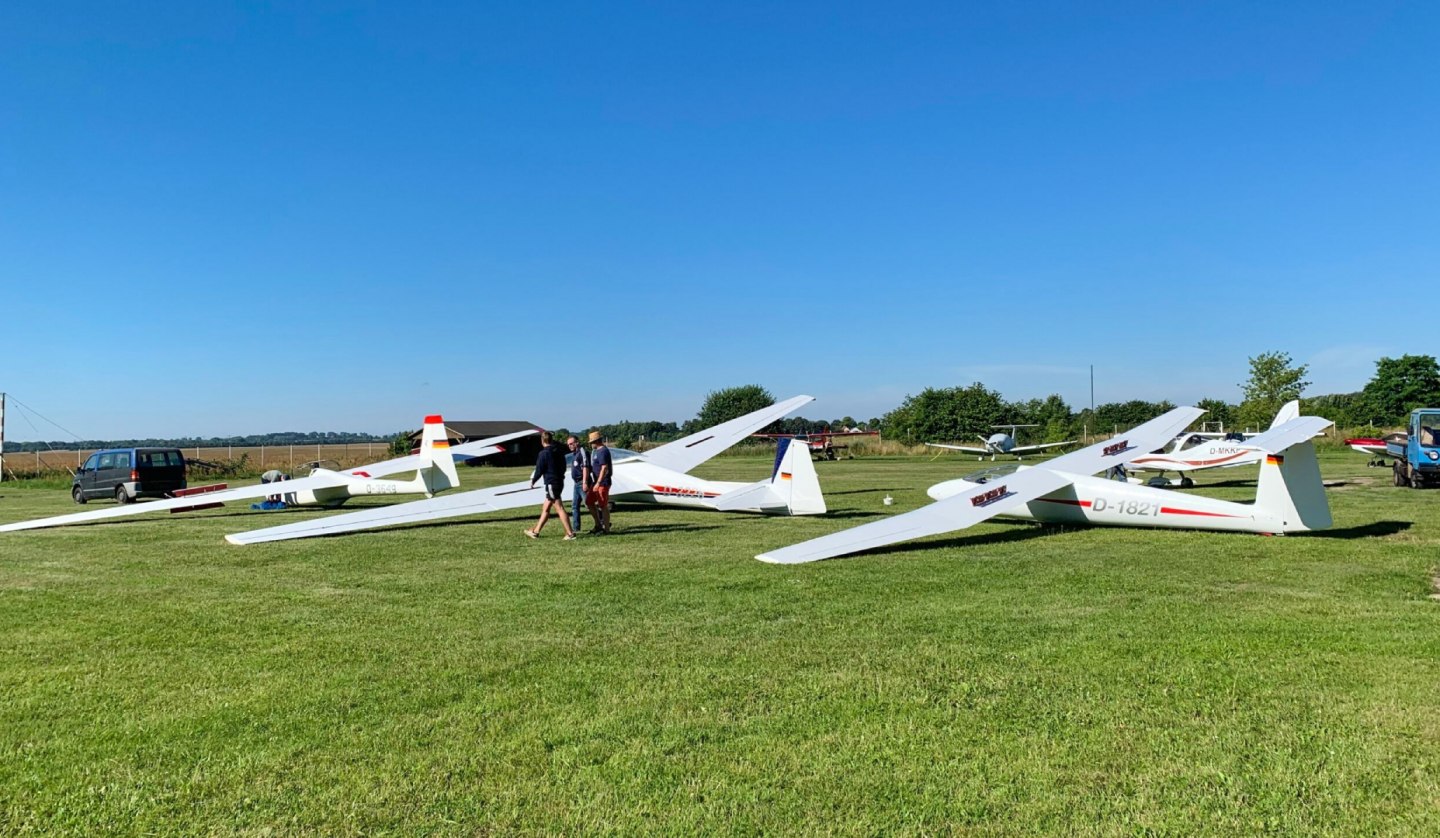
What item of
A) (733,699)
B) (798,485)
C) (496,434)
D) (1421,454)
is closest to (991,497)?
(798,485)

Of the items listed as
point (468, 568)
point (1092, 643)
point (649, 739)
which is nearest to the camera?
point (649, 739)

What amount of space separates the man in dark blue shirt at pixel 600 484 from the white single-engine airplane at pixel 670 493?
1687 mm

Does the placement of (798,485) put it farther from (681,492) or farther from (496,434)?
(496,434)

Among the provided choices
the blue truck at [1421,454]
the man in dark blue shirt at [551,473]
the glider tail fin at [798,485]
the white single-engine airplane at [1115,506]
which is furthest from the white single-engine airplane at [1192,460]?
the man in dark blue shirt at [551,473]

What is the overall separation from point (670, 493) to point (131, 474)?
14.5m

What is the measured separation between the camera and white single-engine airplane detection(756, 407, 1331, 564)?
1014cm

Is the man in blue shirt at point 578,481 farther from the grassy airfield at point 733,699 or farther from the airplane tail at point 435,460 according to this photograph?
the airplane tail at point 435,460

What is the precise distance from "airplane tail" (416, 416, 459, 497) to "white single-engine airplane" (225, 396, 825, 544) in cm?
260

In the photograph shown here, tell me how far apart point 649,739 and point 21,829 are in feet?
8.01

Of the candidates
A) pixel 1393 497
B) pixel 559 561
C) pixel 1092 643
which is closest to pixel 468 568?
pixel 559 561

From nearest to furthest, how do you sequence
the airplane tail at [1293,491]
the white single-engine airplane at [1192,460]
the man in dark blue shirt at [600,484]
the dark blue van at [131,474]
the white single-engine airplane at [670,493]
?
the airplane tail at [1293,491] < the man in dark blue shirt at [600,484] < the white single-engine airplane at [670,493] < the white single-engine airplane at [1192,460] < the dark blue van at [131,474]

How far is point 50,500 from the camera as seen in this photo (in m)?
23.2

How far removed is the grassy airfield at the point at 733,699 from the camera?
340cm

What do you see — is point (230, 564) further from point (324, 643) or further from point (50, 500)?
point (50, 500)
